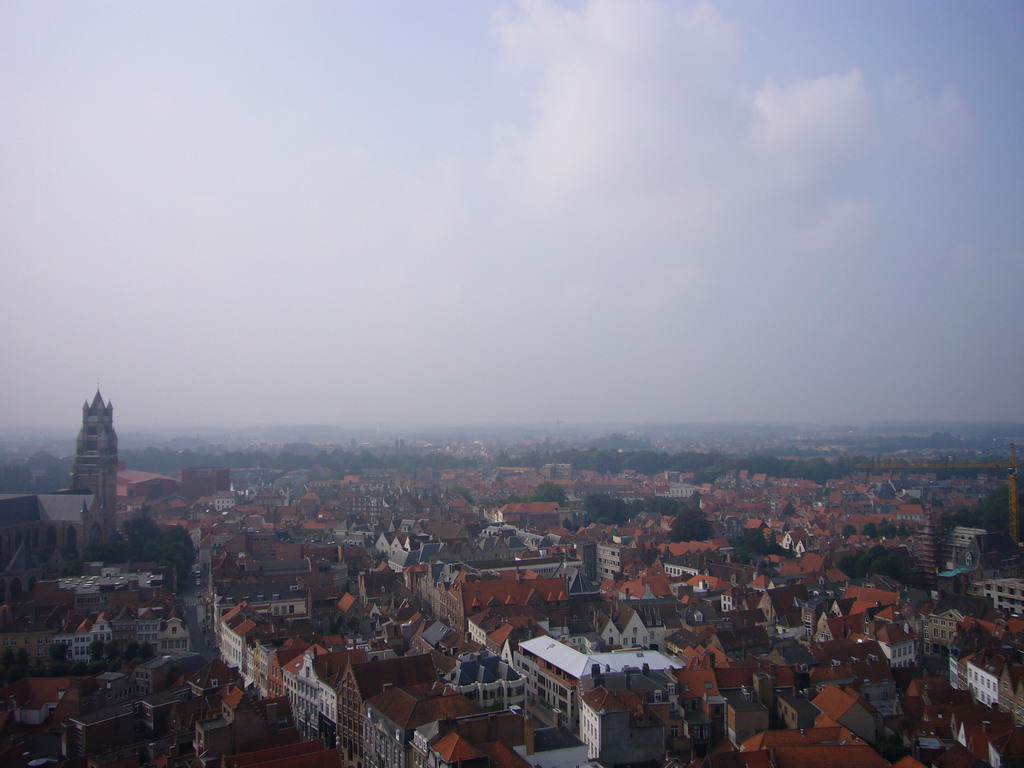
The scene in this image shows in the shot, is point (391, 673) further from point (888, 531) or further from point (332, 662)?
point (888, 531)

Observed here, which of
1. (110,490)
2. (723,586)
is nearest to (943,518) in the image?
(723,586)

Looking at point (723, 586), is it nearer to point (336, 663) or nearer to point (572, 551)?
point (572, 551)

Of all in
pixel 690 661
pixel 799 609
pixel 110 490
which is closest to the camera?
pixel 690 661

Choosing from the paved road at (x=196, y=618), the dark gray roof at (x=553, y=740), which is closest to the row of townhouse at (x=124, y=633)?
the paved road at (x=196, y=618)

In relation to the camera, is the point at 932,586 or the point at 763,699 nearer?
the point at 763,699

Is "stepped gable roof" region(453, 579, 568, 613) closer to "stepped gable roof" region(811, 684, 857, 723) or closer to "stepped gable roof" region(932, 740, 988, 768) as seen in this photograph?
"stepped gable roof" region(811, 684, 857, 723)

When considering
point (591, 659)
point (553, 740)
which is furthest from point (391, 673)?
point (591, 659)

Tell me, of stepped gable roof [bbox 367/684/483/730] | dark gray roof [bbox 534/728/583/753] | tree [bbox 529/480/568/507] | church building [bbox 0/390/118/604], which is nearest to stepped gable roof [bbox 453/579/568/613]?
stepped gable roof [bbox 367/684/483/730]
